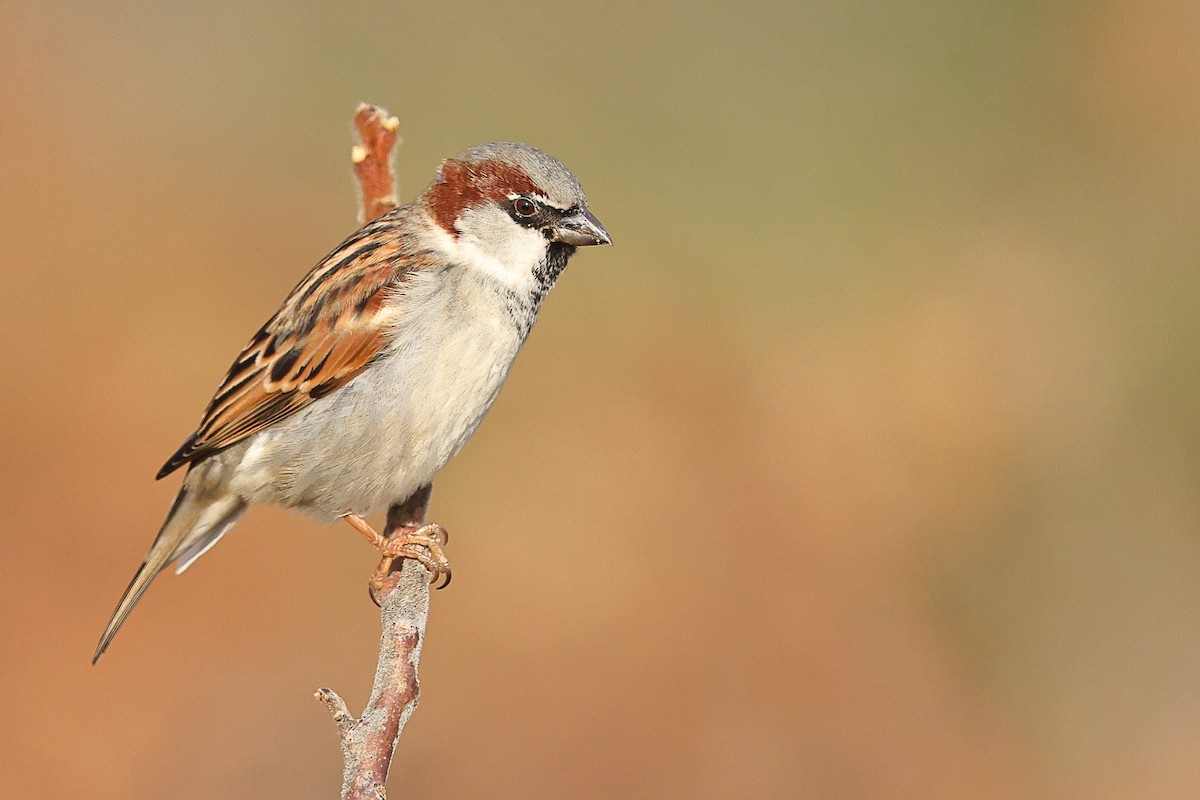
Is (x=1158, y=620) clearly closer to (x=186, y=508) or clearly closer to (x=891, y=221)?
(x=891, y=221)

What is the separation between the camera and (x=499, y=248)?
128 inches

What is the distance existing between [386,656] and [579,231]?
1275 mm

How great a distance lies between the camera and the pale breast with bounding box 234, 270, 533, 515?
10.3 ft

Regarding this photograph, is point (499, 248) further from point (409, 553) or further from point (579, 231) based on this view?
point (409, 553)

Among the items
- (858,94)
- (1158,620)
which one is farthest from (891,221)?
(1158,620)

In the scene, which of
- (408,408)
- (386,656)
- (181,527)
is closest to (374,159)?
(408,408)

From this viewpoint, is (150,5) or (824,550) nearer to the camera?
(824,550)

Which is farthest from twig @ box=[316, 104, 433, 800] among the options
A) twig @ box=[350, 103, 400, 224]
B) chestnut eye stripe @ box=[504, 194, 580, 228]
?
chestnut eye stripe @ box=[504, 194, 580, 228]

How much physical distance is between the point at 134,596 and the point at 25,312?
11.1 feet

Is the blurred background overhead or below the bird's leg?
overhead

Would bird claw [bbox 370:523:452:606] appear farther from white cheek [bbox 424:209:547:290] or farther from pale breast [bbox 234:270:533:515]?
white cheek [bbox 424:209:547:290]

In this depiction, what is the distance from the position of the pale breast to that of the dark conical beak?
0.73 ft

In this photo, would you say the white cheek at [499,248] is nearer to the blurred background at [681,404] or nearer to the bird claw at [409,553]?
the bird claw at [409,553]

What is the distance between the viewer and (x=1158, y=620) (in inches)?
213
